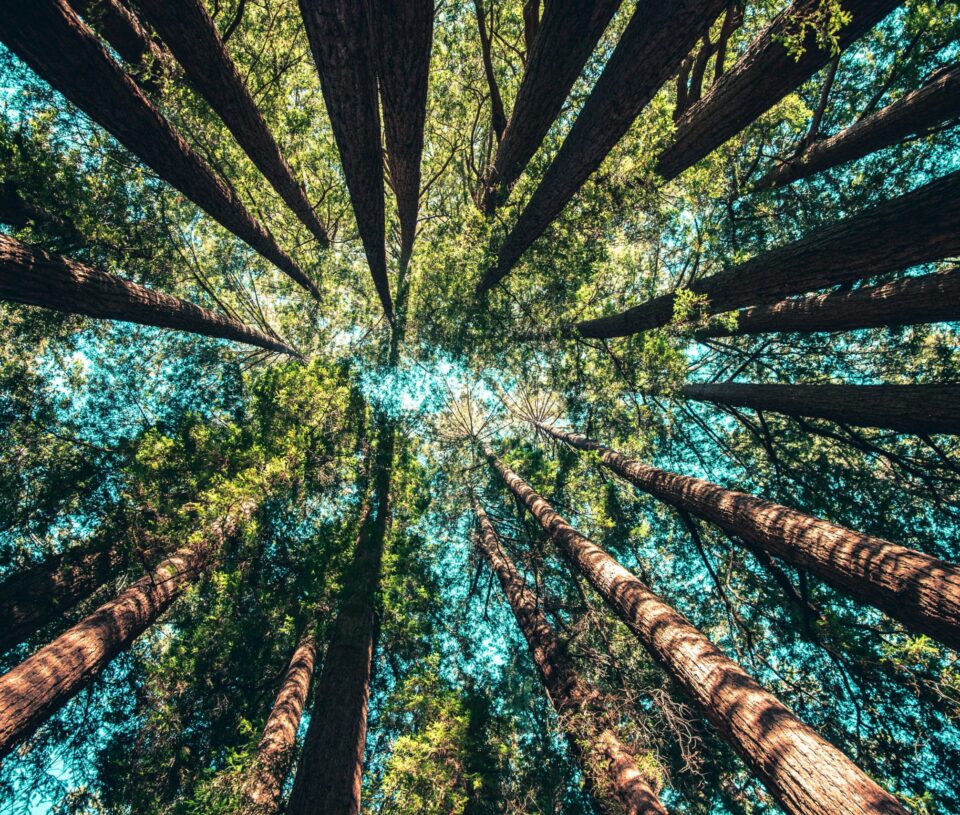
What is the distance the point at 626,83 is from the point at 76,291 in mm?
7648

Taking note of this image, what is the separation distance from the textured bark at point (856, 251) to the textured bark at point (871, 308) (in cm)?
93

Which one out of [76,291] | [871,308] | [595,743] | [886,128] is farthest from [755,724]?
[76,291]

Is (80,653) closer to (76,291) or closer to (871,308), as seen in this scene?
(76,291)

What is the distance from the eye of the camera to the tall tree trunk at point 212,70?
4.07 m

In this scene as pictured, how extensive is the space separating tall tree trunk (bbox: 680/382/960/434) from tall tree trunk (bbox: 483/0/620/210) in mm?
6472

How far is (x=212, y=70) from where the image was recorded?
4676 mm

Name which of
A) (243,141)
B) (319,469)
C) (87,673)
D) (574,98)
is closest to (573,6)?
(574,98)

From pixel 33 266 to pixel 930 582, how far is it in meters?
10.3

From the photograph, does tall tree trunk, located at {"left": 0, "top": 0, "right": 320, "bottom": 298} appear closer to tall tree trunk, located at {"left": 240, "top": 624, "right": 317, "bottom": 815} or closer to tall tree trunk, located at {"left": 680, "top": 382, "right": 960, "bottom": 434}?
tall tree trunk, located at {"left": 240, "top": 624, "right": 317, "bottom": 815}

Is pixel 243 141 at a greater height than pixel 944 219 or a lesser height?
greater

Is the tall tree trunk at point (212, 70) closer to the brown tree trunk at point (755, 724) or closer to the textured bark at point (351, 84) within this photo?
the textured bark at point (351, 84)

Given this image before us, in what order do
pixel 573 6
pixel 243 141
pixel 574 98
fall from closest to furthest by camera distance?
pixel 573 6, pixel 243 141, pixel 574 98

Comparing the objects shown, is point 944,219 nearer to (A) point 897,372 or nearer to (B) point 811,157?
(B) point 811,157

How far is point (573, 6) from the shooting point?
3537 mm
